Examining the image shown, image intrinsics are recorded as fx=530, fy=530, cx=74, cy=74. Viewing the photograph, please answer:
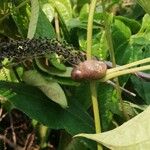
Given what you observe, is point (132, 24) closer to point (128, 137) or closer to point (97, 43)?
point (97, 43)

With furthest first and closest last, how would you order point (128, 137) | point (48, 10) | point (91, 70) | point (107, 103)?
point (48, 10) → point (107, 103) → point (91, 70) → point (128, 137)

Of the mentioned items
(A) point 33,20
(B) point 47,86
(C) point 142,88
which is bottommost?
(C) point 142,88

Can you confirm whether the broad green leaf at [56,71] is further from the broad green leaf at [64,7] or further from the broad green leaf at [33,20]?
the broad green leaf at [64,7]

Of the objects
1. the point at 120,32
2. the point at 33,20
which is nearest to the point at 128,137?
the point at 33,20

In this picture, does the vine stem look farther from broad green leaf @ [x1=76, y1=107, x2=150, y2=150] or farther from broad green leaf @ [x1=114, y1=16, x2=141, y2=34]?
broad green leaf @ [x1=114, y1=16, x2=141, y2=34]

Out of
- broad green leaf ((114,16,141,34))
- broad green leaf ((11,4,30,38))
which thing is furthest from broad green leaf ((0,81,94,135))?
broad green leaf ((114,16,141,34))

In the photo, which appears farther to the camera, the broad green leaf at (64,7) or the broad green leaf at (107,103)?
the broad green leaf at (64,7)

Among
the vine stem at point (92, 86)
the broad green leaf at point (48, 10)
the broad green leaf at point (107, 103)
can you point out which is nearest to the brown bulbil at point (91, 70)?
the vine stem at point (92, 86)
